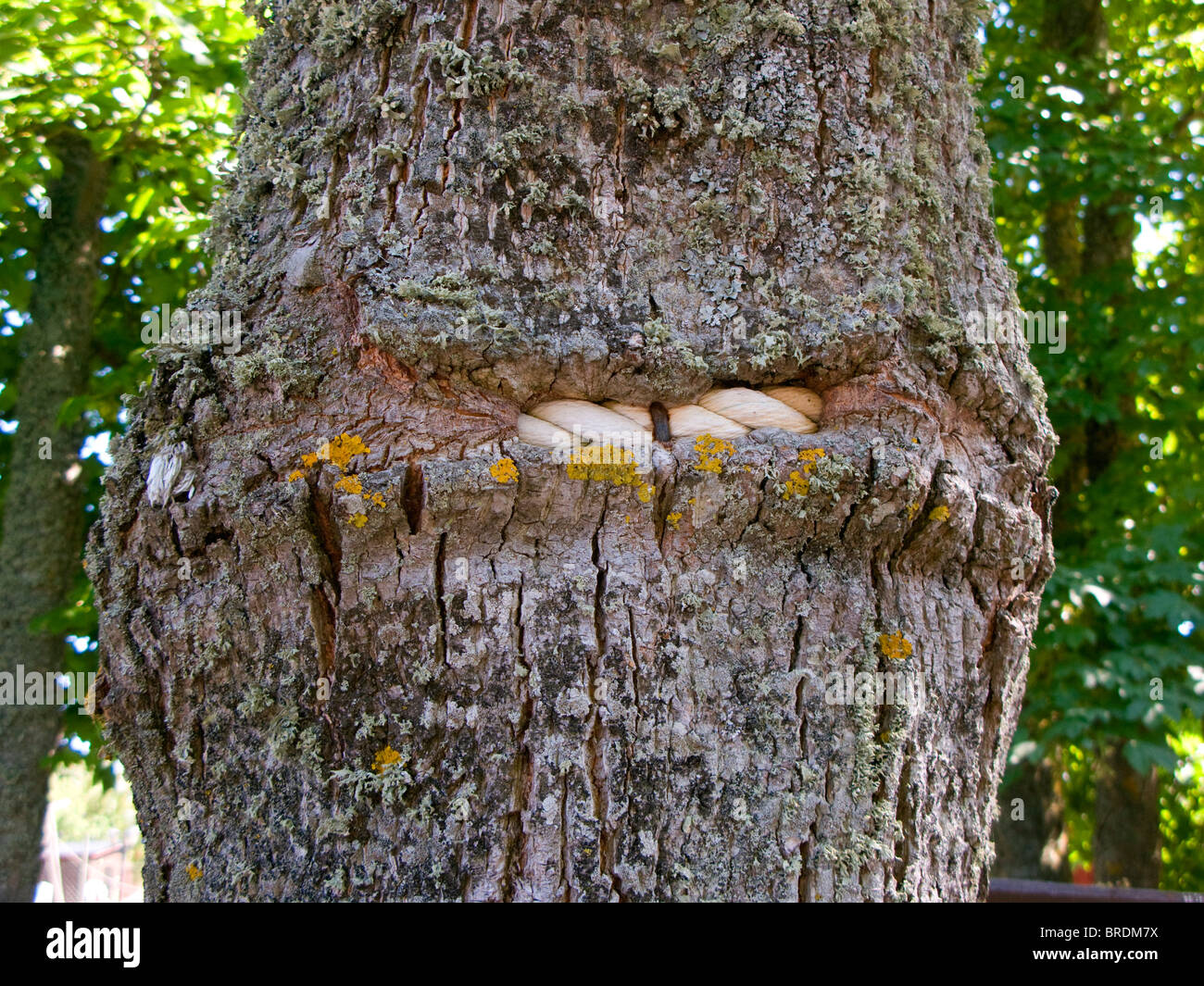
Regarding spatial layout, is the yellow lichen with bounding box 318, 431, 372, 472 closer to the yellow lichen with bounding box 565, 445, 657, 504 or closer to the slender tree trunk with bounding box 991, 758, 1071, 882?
the yellow lichen with bounding box 565, 445, 657, 504

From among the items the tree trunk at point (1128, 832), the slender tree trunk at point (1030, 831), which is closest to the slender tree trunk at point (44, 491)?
the slender tree trunk at point (1030, 831)

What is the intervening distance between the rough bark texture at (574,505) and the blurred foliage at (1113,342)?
12.7 ft

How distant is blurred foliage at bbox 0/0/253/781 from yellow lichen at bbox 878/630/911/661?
11.2 feet

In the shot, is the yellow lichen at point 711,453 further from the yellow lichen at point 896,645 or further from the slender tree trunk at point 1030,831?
the slender tree trunk at point 1030,831

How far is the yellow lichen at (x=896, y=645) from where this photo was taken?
5.23 feet

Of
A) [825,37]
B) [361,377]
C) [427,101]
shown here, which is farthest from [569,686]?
[825,37]

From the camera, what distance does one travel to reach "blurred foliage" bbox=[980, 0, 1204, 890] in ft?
16.4

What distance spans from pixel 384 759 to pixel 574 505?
20.8 inches

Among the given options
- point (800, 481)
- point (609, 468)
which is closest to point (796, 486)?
point (800, 481)

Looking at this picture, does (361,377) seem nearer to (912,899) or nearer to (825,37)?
(825,37)

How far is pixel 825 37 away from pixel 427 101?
79 centimetres

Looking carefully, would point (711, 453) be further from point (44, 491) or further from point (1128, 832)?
point (1128, 832)

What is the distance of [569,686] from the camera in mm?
1468

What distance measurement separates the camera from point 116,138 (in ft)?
13.6
